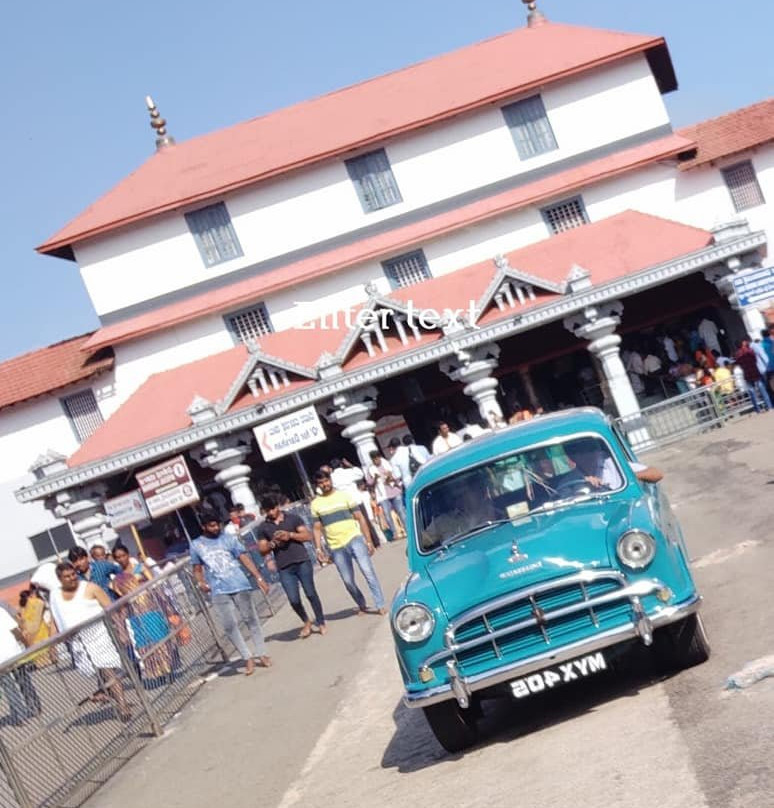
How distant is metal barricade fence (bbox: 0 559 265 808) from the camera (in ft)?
31.8

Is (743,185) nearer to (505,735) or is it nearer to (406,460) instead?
(406,460)

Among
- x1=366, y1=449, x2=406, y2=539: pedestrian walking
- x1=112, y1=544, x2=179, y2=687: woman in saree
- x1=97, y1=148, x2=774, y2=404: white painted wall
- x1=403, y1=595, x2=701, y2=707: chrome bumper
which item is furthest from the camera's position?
x1=97, y1=148, x2=774, y2=404: white painted wall

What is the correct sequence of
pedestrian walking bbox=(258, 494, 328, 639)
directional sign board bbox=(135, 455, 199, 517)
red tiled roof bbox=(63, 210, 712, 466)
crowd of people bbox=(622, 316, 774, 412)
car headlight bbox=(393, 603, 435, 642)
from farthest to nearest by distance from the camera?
red tiled roof bbox=(63, 210, 712, 466)
crowd of people bbox=(622, 316, 774, 412)
directional sign board bbox=(135, 455, 199, 517)
pedestrian walking bbox=(258, 494, 328, 639)
car headlight bbox=(393, 603, 435, 642)

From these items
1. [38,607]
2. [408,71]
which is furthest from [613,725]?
[408,71]

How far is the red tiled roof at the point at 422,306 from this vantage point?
27281mm

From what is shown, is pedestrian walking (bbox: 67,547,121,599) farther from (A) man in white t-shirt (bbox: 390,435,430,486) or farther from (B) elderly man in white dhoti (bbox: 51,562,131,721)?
(A) man in white t-shirt (bbox: 390,435,430,486)

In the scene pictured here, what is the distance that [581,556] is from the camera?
746 centimetres

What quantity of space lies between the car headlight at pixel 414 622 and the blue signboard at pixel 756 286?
19.0 m

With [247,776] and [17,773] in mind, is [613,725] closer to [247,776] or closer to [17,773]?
[247,776]

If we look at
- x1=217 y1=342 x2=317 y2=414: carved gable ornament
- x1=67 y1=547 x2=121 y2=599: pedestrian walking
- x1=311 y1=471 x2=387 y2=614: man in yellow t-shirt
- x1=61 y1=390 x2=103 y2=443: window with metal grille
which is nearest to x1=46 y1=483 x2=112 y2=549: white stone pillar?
x1=217 y1=342 x2=317 y2=414: carved gable ornament

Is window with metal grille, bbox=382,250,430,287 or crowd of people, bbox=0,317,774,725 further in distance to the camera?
window with metal grille, bbox=382,250,430,287

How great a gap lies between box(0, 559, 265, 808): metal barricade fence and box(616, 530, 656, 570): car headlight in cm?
497

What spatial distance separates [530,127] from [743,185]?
6.23 meters

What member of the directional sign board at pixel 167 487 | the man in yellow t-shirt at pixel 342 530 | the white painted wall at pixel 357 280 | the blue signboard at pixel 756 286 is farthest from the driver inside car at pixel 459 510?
the white painted wall at pixel 357 280
